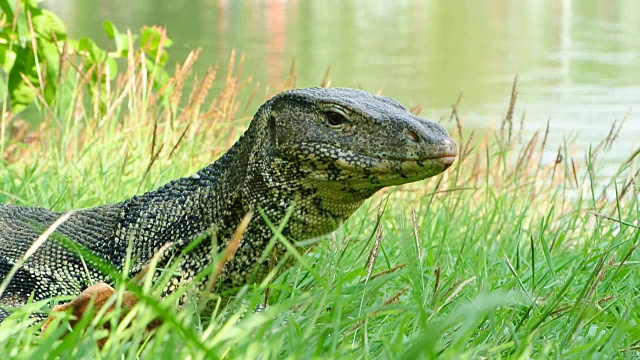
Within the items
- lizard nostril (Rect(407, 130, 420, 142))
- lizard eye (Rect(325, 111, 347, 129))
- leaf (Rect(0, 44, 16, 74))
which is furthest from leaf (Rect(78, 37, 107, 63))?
lizard nostril (Rect(407, 130, 420, 142))

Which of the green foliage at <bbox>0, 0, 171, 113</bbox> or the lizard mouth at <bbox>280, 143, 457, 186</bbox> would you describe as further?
the green foliage at <bbox>0, 0, 171, 113</bbox>

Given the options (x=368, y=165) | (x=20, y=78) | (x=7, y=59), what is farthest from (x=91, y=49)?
(x=368, y=165)

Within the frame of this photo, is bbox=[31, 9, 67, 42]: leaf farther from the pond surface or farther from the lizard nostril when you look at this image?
the lizard nostril

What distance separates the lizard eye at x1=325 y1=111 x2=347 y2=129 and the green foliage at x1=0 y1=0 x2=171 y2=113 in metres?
2.77

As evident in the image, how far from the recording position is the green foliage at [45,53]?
621 centimetres

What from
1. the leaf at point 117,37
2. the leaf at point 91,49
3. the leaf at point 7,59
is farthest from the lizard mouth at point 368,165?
the leaf at point 117,37

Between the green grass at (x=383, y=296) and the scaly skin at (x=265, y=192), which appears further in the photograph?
the scaly skin at (x=265, y=192)

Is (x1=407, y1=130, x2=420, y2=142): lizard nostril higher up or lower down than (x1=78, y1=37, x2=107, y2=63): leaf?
higher up

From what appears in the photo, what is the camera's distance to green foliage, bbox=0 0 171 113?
6207 mm

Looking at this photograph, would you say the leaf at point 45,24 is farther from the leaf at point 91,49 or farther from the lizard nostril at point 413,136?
the lizard nostril at point 413,136

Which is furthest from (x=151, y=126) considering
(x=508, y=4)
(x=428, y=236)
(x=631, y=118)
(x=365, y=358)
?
(x=508, y=4)

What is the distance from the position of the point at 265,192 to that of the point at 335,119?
0.36 metres

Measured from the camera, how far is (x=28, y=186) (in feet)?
17.2

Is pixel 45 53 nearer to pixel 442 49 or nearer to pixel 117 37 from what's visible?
pixel 117 37
